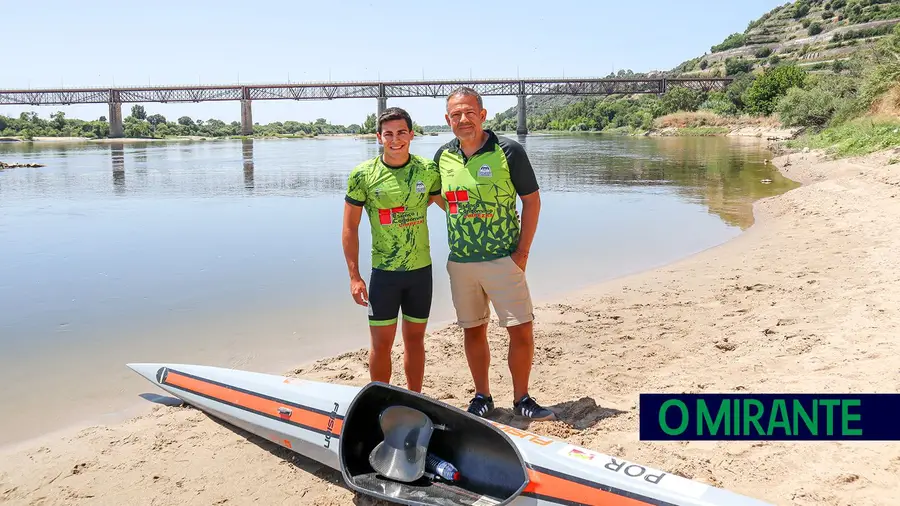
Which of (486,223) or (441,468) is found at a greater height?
(486,223)

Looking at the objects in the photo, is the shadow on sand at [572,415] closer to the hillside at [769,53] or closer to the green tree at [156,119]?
the hillside at [769,53]

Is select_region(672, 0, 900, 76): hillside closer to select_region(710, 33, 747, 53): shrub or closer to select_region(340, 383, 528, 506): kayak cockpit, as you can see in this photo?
select_region(710, 33, 747, 53): shrub

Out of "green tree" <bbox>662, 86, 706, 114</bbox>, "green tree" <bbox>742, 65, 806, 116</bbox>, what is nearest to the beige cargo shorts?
"green tree" <bbox>742, 65, 806, 116</bbox>

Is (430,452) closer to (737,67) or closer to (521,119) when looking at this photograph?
(521,119)

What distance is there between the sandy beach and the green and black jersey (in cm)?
117

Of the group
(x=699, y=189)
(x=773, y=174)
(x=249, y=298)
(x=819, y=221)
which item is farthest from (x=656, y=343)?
(x=773, y=174)

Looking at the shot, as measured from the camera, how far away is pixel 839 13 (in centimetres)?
12325

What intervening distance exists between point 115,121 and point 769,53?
383 feet

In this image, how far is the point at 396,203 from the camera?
3834 mm

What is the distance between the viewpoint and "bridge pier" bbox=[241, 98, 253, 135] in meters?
108

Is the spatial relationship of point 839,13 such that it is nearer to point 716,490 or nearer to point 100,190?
point 100,190

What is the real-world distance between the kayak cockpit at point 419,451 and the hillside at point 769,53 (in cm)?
6746

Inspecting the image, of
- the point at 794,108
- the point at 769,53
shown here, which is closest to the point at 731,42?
the point at 769,53

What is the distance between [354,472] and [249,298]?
182 inches
